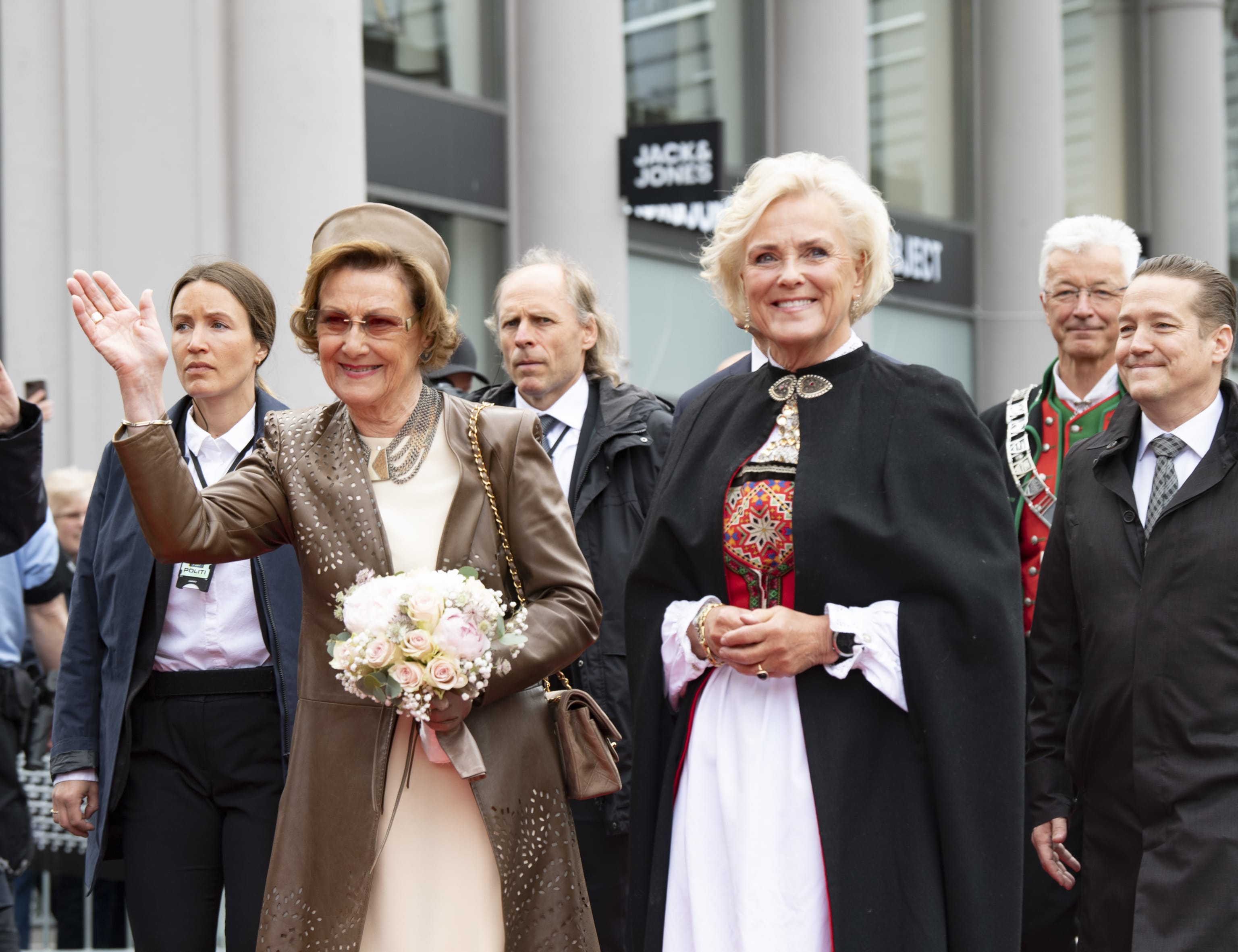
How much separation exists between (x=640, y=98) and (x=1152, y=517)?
1183 cm

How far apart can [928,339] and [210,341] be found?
52.0ft

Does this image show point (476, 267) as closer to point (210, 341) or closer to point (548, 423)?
point (548, 423)

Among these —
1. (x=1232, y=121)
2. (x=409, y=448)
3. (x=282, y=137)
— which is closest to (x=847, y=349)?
(x=409, y=448)

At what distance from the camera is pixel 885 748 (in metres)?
3.60

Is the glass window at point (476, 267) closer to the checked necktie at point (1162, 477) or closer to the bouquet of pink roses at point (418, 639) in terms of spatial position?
the checked necktie at point (1162, 477)

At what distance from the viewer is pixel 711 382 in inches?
195

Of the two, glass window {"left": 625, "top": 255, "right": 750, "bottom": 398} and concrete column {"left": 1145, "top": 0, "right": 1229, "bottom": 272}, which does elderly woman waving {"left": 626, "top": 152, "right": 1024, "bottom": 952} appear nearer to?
glass window {"left": 625, "top": 255, "right": 750, "bottom": 398}

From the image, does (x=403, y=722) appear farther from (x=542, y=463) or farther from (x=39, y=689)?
(x=39, y=689)

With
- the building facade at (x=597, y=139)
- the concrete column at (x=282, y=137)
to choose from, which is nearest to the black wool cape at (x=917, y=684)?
the building facade at (x=597, y=139)

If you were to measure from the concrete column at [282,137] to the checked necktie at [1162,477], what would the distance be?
6003 mm

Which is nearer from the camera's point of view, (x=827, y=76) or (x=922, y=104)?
(x=827, y=76)

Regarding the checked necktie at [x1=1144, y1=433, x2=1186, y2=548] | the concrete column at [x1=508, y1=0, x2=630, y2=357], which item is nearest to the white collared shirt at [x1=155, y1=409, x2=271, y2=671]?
the checked necktie at [x1=1144, y1=433, x2=1186, y2=548]

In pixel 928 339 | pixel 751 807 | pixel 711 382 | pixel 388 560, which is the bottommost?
pixel 751 807

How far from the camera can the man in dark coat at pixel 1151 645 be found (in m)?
4.06
